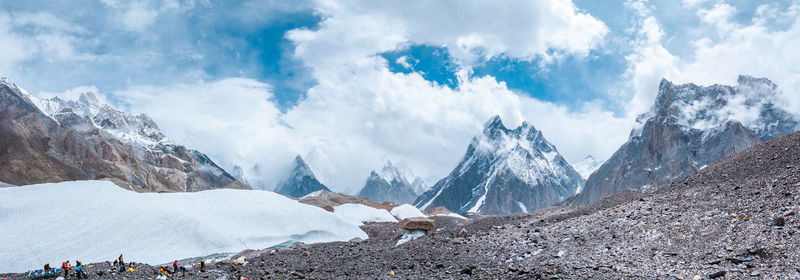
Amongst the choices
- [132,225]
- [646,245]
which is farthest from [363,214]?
[646,245]

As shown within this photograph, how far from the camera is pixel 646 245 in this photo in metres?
18.9

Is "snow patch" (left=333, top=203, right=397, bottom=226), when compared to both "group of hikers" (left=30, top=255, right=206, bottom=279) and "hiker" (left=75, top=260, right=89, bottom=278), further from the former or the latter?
"hiker" (left=75, top=260, right=89, bottom=278)

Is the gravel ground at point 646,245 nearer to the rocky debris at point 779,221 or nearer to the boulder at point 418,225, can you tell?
the rocky debris at point 779,221

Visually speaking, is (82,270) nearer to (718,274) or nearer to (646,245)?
(646,245)

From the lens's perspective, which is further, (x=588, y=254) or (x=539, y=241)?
(x=539, y=241)

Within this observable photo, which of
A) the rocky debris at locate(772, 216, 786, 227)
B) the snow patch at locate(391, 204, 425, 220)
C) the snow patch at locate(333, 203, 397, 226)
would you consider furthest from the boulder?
the snow patch at locate(391, 204, 425, 220)

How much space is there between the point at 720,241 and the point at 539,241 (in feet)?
26.9

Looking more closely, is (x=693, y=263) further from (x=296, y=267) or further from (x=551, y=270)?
(x=296, y=267)

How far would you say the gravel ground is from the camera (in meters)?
16.0

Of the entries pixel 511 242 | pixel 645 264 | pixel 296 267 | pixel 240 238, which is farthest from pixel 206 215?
pixel 645 264

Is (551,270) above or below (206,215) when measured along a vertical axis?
below

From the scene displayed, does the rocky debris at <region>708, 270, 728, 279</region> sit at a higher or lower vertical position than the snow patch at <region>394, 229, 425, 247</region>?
lower

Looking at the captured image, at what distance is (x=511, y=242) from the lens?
25.0 meters

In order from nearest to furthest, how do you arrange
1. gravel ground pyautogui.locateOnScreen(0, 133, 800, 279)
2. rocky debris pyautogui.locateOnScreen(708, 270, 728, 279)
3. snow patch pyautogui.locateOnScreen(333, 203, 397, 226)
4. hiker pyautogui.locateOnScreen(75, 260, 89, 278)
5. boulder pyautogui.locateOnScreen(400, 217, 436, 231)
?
rocky debris pyautogui.locateOnScreen(708, 270, 728, 279) → gravel ground pyautogui.locateOnScreen(0, 133, 800, 279) → hiker pyautogui.locateOnScreen(75, 260, 89, 278) → boulder pyautogui.locateOnScreen(400, 217, 436, 231) → snow patch pyautogui.locateOnScreen(333, 203, 397, 226)
